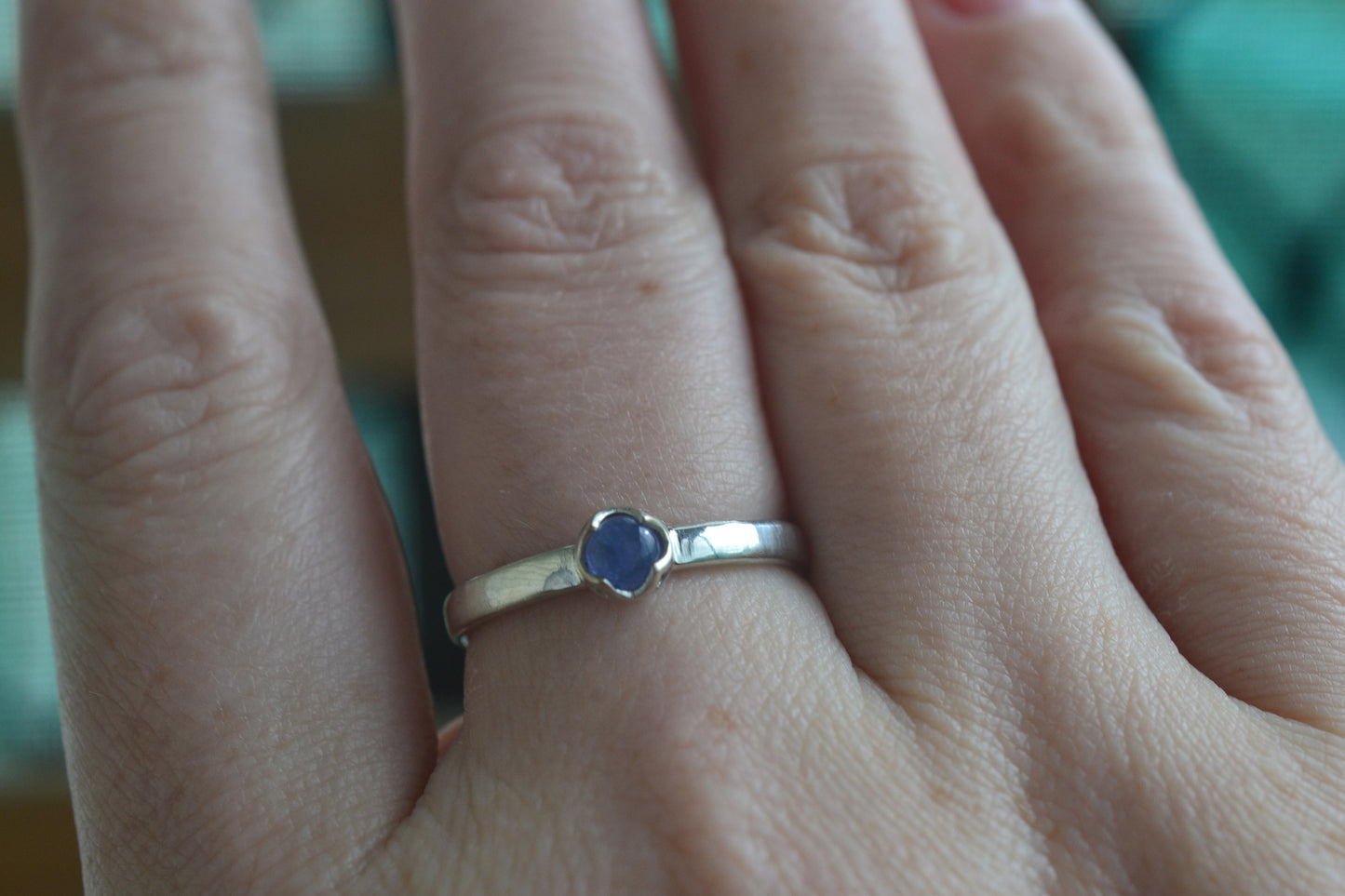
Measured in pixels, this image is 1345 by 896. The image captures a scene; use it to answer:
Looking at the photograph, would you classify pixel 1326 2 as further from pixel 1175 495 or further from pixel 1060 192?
pixel 1175 495

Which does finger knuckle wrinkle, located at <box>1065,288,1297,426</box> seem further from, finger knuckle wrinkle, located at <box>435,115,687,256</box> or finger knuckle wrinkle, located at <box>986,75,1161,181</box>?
finger knuckle wrinkle, located at <box>435,115,687,256</box>

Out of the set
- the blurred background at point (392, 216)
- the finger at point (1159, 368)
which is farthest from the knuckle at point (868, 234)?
the blurred background at point (392, 216)

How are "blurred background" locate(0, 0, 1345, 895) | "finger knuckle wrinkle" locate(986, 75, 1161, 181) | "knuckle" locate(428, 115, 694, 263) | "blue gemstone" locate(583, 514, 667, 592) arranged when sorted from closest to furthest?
"blue gemstone" locate(583, 514, 667, 592), "knuckle" locate(428, 115, 694, 263), "finger knuckle wrinkle" locate(986, 75, 1161, 181), "blurred background" locate(0, 0, 1345, 895)

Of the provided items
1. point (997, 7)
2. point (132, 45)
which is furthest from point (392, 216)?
point (997, 7)

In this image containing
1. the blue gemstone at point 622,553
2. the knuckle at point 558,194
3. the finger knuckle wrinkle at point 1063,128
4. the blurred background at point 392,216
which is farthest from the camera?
the blurred background at point 392,216

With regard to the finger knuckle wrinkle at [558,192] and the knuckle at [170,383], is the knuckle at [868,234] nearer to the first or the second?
the finger knuckle wrinkle at [558,192]

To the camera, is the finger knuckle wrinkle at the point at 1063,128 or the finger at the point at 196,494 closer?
the finger at the point at 196,494

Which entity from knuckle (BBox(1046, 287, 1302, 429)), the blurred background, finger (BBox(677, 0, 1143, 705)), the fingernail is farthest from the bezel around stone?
the blurred background
